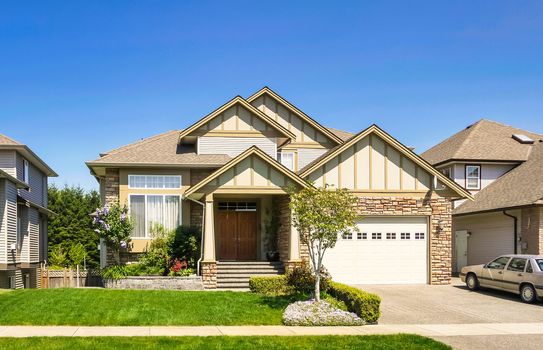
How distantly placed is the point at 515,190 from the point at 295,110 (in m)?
10.6

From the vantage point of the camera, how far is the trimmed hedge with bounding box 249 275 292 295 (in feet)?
58.3

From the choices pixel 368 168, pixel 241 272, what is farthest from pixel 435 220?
pixel 241 272

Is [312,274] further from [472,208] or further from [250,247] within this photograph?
[472,208]

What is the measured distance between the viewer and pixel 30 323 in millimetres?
13336

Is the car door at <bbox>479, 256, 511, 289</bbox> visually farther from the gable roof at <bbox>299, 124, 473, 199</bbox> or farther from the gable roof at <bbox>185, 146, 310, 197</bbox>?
the gable roof at <bbox>185, 146, 310, 197</bbox>

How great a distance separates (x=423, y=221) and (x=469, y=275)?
2667 millimetres

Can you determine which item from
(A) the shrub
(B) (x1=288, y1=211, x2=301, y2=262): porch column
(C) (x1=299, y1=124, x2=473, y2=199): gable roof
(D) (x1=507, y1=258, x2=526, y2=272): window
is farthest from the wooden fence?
(D) (x1=507, y1=258, x2=526, y2=272): window

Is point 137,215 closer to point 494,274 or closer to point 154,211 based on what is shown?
point 154,211

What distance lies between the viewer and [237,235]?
23734mm

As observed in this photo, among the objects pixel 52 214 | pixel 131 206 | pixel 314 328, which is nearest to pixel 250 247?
pixel 131 206

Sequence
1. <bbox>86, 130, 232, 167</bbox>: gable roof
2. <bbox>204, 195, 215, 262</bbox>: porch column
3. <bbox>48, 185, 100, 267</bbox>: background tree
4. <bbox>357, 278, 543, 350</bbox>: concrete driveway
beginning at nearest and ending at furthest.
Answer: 1. <bbox>357, 278, 543, 350</bbox>: concrete driveway
2. <bbox>204, 195, 215, 262</bbox>: porch column
3. <bbox>86, 130, 232, 167</bbox>: gable roof
4. <bbox>48, 185, 100, 267</bbox>: background tree

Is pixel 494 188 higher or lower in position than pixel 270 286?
higher

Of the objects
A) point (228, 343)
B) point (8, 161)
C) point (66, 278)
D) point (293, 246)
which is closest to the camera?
point (228, 343)

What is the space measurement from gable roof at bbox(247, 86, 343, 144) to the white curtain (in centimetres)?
706
